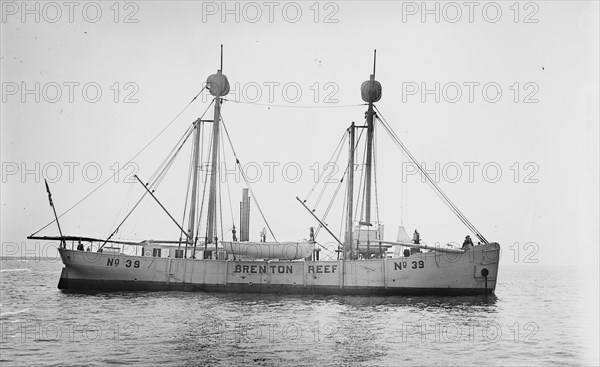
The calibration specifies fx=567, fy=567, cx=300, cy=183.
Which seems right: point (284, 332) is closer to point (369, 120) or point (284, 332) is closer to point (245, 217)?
point (245, 217)

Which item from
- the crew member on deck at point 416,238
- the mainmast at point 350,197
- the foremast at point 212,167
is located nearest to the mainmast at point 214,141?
the foremast at point 212,167

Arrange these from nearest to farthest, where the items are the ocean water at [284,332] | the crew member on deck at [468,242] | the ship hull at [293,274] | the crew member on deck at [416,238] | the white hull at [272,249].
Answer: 1. the ocean water at [284,332]
2. the ship hull at [293,274]
3. the crew member on deck at [468,242]
4. the crew member on deck at [416,238]
5. the white hull at [272,249]

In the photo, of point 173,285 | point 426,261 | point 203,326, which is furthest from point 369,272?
point 203,326

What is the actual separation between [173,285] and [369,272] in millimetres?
16698

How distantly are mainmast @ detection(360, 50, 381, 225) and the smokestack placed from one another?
10968mm

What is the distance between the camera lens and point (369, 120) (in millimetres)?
51438

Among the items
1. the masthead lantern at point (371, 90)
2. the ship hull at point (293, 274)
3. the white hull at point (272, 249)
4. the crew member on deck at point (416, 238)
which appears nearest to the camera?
the ship hull at point (293, 274)

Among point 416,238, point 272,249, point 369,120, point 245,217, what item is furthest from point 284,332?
point 369,120

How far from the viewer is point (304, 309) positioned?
37.6 metres

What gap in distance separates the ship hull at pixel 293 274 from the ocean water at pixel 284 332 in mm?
1915

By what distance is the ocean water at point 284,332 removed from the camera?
22.6 meters

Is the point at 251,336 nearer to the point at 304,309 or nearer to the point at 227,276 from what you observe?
the point at 304,309

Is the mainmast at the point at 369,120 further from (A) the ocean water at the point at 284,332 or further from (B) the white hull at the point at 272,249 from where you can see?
(A) the ocean water at the point at 284,332

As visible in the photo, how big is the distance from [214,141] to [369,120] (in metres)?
14.3
